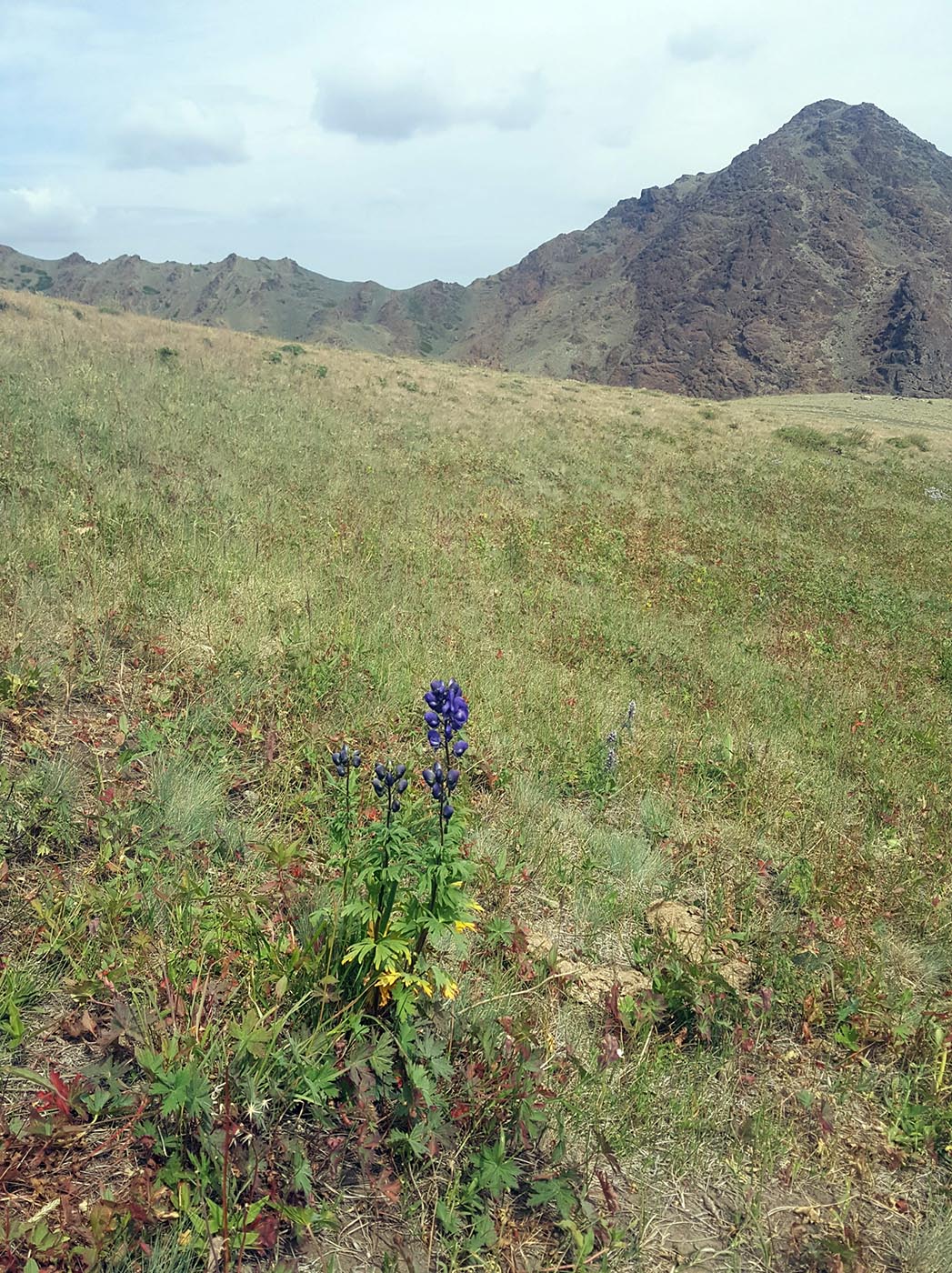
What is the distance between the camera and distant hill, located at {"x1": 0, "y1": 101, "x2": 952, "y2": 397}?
115000 mm

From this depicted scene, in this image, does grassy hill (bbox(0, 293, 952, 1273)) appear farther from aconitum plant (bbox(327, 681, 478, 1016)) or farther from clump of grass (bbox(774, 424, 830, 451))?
clump of grass (bbox(774, 424, 830, 451))

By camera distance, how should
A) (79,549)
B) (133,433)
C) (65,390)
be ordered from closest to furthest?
1. (79,549)
2. (133,433)
3. (65,390)

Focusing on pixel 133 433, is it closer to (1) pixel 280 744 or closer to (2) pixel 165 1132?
(1) pixel 280 744

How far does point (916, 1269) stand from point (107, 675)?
15.5 ft

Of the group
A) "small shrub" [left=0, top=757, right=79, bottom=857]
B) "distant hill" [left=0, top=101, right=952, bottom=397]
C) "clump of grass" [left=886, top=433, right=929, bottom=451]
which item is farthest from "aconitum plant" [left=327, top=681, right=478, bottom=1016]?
"distant hill" [left=0, top=101, right=952, bottom=397]

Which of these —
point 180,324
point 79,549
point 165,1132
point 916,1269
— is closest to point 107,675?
point 79,549

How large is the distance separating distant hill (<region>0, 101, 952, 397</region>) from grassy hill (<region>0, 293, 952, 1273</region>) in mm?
121291

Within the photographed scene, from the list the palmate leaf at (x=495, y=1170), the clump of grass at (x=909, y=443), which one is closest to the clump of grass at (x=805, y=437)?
the clump of grass at (x=909, y=443)

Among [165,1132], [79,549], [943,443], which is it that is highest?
[943,443]

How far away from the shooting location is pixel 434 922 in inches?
89.4

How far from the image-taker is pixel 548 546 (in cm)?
1078

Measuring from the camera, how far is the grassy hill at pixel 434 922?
6.96 feet

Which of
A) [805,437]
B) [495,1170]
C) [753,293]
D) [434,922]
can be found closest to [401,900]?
[434,922]

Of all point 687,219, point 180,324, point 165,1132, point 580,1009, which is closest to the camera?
point 165,1132
